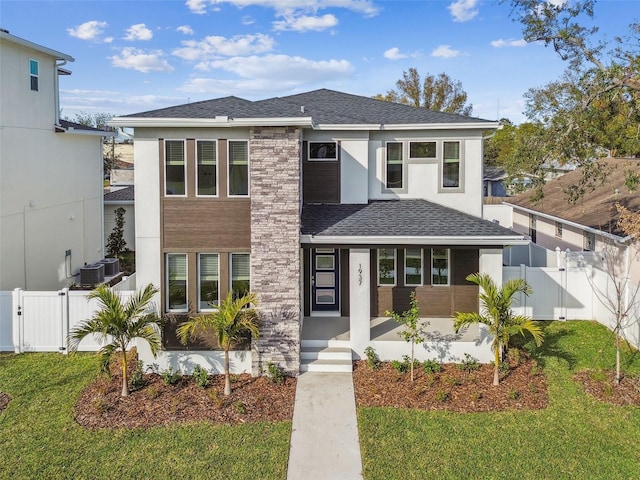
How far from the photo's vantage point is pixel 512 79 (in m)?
23.4

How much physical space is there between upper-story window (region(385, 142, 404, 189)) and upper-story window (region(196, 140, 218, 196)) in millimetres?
4852

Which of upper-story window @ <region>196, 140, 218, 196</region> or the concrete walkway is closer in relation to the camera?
the concrete walkway

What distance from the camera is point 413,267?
13180mm

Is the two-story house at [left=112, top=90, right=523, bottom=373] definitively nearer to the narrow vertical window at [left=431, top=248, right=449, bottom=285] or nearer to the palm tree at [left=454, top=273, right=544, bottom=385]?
the palm tree at [left=454, top=273, right=544, bottom=385]

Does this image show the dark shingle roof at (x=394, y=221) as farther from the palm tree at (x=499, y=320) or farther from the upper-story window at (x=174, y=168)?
the upper-story window at (x=174, y=168)

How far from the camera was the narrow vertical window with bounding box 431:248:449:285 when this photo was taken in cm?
1303

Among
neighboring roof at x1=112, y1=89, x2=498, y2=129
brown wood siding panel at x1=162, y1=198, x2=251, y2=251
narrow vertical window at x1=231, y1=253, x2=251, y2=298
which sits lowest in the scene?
narrow vertical window at x1=231, y1=253, x2=251, y2=298

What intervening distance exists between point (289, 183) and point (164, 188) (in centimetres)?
277

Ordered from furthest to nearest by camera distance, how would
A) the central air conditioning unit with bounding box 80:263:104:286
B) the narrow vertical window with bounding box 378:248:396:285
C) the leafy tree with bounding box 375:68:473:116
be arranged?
the leafy tree with bounding box 375:68:473:116 < the central air conditioning unit with bounding box 80:263:104:286 < the narrow vertical window with bounding box 378:248:396:285

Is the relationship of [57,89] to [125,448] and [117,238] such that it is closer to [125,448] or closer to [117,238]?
[117,238]

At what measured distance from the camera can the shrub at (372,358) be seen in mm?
10465

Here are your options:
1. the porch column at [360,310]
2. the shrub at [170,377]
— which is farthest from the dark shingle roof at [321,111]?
the shrub at [170,377]

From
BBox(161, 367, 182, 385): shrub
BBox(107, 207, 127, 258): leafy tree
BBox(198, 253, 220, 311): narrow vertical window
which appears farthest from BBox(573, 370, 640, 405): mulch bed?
BBox(107, 207, 127, 258): leafy tree

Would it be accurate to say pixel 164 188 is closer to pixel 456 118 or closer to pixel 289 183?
pixel 289 183
